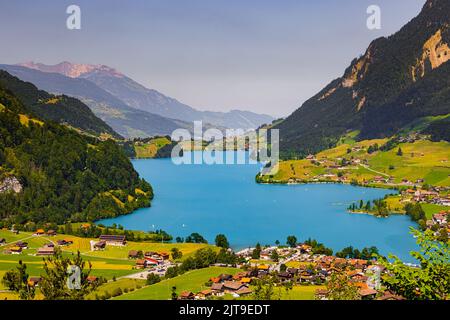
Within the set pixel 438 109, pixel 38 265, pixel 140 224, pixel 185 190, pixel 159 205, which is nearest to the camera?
pixel 38 265

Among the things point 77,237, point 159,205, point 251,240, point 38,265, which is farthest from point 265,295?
point 159,205

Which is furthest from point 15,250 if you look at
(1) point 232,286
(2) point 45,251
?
(1) point 232,286

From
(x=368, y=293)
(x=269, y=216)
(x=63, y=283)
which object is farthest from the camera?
(x=269, y=216)

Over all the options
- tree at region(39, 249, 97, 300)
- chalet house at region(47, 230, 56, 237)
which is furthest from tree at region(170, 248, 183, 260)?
tree at region(39, 249, 97, 300)

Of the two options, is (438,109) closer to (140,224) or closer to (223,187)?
(223,187)

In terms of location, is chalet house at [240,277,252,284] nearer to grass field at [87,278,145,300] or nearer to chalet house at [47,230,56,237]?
grass field at [87,278,145,300]

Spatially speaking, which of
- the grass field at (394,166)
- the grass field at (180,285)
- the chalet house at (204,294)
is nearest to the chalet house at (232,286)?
the chalet house at (204,294)

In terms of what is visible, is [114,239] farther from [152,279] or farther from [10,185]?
[10,185]
